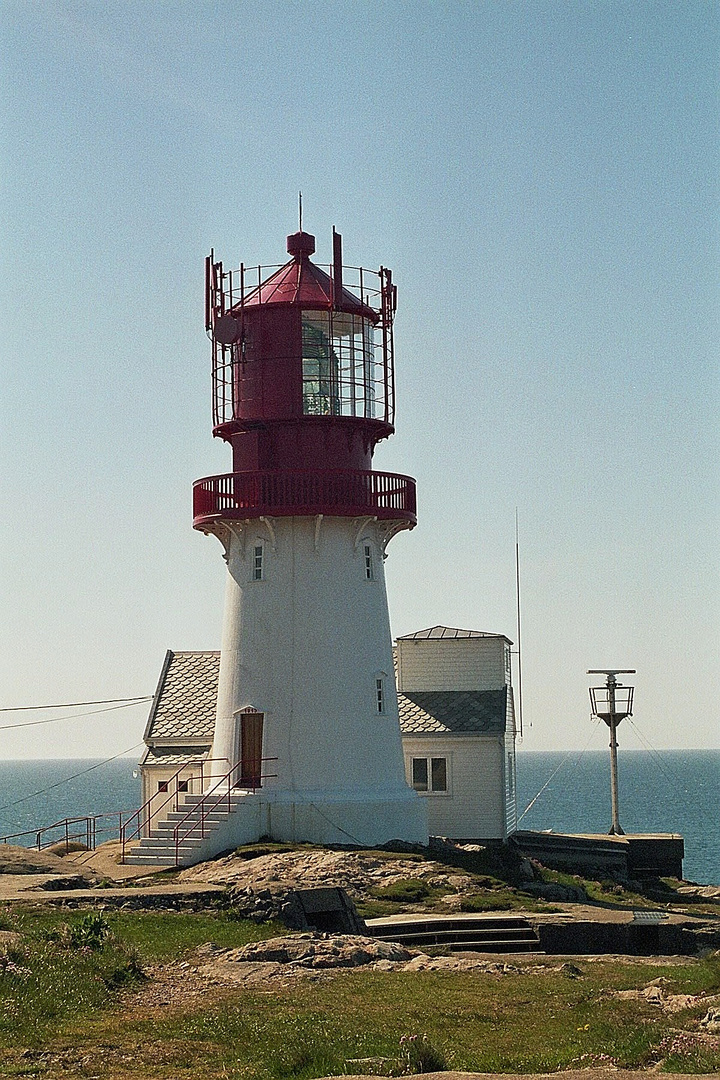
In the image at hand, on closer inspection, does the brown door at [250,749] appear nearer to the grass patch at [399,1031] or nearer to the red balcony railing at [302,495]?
the red balcony railing at [302,495]

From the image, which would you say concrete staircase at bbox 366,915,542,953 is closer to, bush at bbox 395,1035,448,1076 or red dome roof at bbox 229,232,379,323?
bush at bbox 395,1035,448,1076

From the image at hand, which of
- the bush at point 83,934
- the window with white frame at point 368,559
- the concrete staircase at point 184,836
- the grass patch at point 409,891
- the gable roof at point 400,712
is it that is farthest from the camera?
the gable roof at point 400,712

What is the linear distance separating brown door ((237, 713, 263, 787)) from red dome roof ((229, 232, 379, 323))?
9.44 meters

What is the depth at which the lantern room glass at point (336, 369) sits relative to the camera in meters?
33.5

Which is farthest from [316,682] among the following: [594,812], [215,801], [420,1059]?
[594,812]

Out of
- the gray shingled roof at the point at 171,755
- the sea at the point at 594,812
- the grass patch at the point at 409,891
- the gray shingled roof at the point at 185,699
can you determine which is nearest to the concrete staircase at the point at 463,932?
the grass patch at the point at 409,891

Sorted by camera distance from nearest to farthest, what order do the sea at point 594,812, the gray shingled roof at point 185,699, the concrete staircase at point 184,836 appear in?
the concrete staircase at point 184,836
the gray shingled roof at point 185,699
the sea at point 594,812

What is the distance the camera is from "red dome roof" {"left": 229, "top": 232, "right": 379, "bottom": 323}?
33.6m

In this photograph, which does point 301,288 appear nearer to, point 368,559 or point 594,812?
point 368,559

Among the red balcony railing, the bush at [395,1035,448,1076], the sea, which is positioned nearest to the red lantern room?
the red balcony railing

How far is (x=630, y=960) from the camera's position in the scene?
21.4 m

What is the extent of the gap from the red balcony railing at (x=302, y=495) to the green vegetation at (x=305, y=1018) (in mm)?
14183

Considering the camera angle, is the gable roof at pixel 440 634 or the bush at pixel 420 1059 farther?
the gable roof at pixel 440 634

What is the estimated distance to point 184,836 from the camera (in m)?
30.6
